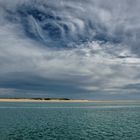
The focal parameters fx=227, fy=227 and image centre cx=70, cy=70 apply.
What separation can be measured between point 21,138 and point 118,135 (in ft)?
56.1

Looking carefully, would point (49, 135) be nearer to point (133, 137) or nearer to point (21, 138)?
point (21, 138)

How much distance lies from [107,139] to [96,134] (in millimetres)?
4701

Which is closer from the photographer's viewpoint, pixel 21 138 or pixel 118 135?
pixel 21 138

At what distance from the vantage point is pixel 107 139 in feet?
122

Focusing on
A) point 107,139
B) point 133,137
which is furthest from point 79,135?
point 133,137

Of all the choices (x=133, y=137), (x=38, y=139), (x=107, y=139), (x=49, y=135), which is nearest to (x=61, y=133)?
(x=49, y=135)

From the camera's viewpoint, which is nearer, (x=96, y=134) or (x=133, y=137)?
(x=133, y=137)

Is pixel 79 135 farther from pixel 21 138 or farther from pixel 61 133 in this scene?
pixel 21 138

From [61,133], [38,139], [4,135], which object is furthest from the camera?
[61,133]

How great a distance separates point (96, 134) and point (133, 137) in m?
6.63

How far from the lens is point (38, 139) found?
3719 centimetres

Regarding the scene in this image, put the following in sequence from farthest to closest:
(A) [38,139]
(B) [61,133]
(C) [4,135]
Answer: (B) [61,133] → (C) [4,135] → (A) [38,139]

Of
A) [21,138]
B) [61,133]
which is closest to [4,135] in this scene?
[21,138]

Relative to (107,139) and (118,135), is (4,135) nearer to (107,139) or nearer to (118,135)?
(107,139)
